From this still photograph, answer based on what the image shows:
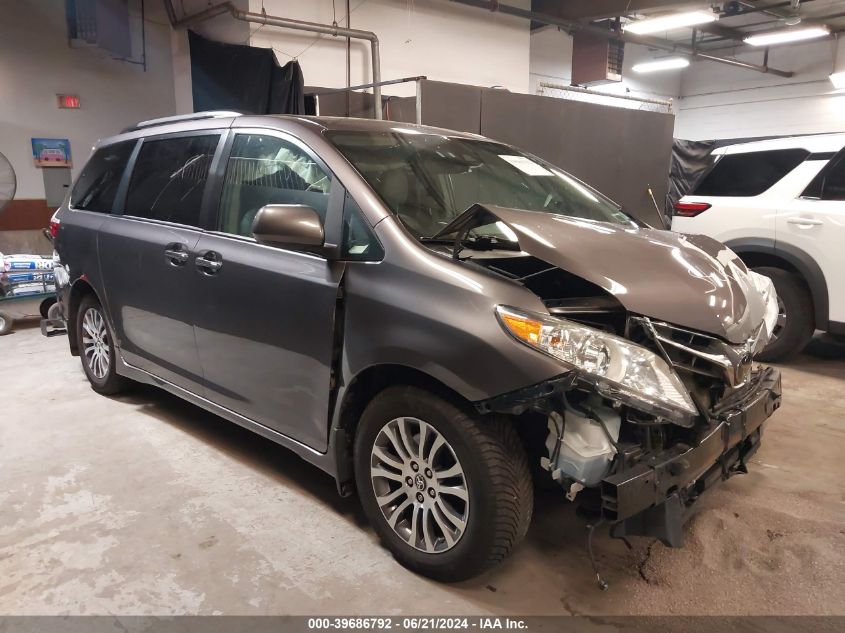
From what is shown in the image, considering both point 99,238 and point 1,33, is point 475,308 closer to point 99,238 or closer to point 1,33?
point 99,238

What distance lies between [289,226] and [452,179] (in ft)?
2.79

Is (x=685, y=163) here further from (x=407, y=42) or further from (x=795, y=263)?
(x=795, y=263)

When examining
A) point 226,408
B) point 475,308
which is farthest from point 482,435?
point 226,408

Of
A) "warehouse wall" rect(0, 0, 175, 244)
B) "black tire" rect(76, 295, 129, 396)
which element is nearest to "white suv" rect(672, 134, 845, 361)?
"black tire" rect(76, 295, 129, 396)

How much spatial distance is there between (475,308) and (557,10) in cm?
892

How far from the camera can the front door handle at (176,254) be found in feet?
9.21

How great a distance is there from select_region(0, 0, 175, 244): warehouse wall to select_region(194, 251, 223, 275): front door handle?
5.90m

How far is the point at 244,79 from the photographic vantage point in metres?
6.61

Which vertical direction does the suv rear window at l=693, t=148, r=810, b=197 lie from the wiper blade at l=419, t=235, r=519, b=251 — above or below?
above

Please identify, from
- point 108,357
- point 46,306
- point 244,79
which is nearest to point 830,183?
point 108,357

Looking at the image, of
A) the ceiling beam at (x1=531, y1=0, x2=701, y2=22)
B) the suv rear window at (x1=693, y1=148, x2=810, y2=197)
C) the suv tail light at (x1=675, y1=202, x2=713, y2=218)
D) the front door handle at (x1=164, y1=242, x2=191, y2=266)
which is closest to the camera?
the front door handle at (x1=164, y1=242, x2=191, y2=266)

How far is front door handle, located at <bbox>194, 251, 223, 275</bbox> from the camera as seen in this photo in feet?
8.61

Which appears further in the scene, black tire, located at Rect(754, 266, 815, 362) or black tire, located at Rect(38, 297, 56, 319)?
black tire, located at Rect(38, 297, 56, 319)

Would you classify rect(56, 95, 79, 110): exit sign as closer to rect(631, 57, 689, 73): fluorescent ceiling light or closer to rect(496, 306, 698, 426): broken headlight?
rect(496, 306, 698, 426): broken headlight
